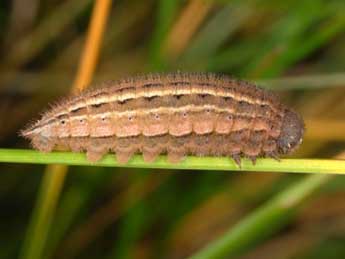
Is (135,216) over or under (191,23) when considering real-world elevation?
under

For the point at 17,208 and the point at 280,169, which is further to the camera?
the point at 17,208

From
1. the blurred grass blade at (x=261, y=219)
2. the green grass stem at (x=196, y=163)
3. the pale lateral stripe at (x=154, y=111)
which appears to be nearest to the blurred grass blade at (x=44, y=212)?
the pale lateral stripe at (x=154, y=111)

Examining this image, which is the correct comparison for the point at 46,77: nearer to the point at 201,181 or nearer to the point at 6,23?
the point at 6,23

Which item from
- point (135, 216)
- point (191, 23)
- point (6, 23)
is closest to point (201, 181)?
point (135, 216)

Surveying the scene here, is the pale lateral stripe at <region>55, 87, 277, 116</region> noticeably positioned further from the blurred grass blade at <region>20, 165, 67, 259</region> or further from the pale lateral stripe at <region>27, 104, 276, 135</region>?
the blurred grass blade at <region>20, 165, 67, 259</region>

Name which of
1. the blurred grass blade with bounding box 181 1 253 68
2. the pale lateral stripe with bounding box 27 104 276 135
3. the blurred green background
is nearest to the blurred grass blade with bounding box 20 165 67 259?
the blurred green background
